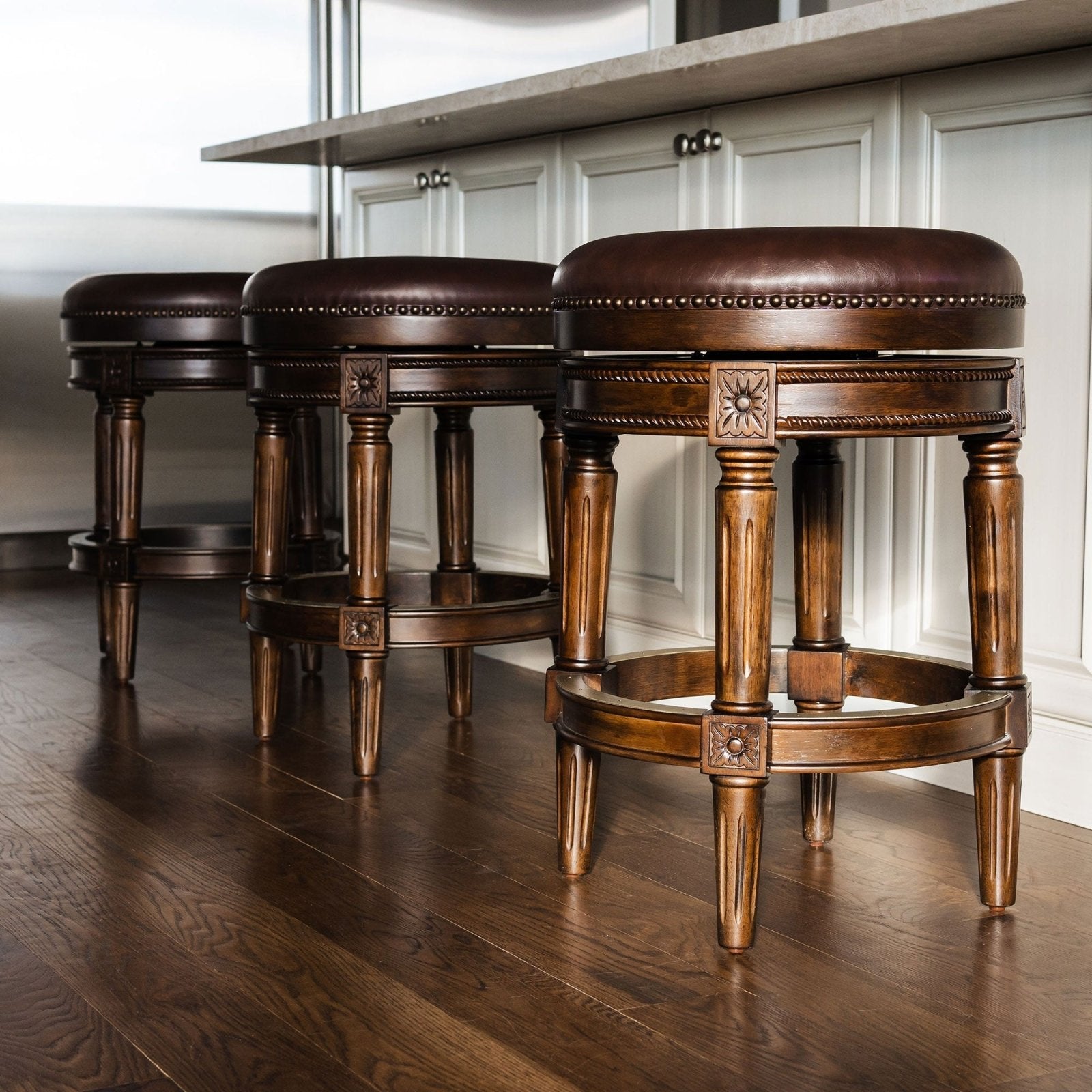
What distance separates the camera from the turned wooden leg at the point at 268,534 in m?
1.97

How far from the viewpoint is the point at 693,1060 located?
1.05 meters

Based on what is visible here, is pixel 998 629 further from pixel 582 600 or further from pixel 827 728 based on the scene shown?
pixel 582 600

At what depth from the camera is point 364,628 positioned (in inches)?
70.6

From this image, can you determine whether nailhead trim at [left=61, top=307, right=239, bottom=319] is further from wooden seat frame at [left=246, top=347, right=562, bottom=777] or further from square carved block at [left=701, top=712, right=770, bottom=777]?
square carved block at [left=701, top=712, right=770, bottom=777]

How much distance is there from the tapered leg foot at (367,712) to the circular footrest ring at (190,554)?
56 centimetres

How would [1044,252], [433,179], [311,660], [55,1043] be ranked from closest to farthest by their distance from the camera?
1. [55,1043]
2. [1044,252]
3. [311,660]
4. [433,179]

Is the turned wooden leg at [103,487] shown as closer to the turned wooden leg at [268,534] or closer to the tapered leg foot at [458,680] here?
the turned wooden leg at [268,534]

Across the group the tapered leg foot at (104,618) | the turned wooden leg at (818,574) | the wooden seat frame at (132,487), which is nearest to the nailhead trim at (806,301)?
the turned wooden leg at (818,574)

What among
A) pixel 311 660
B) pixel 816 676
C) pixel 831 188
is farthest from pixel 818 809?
pixel 311 660

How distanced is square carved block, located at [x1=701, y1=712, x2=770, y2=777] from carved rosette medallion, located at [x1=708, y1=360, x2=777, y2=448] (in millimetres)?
220

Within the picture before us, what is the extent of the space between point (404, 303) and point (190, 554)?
0.77 meters

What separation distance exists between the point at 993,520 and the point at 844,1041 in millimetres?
483

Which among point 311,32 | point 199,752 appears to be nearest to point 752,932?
point 199,752

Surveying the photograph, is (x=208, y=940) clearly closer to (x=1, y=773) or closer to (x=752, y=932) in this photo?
(x=752, y=932)
